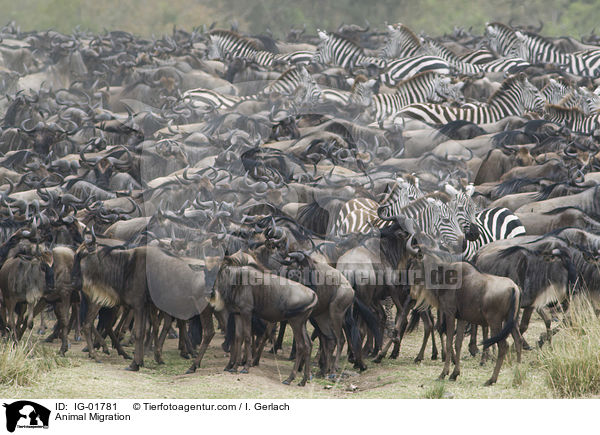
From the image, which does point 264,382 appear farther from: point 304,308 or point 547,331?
point 547,331

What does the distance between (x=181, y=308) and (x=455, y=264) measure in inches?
104

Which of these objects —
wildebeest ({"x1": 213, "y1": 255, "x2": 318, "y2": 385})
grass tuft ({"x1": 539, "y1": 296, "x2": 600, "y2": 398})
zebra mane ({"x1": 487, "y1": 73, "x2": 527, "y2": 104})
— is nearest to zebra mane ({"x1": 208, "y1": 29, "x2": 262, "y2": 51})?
zebra mane ({"x1": 487, "y1": 73, "x2": 527, "y2": 104})

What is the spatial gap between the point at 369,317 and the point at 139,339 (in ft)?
7.22

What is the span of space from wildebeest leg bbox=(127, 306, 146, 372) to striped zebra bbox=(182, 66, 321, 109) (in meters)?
11.1

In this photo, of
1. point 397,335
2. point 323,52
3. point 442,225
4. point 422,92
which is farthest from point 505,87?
point 397,335

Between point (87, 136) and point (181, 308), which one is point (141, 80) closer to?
point (87, 136)

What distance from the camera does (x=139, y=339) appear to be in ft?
27.9

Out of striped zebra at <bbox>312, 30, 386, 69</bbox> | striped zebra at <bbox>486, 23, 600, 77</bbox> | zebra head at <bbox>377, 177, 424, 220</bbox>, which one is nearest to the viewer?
zebra head at <bbox>377, 177, 424, 220</bbox>

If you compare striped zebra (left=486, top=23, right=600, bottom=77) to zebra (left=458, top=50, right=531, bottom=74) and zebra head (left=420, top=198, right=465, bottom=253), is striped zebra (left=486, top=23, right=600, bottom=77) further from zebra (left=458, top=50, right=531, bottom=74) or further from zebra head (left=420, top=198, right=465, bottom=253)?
zebra head (left=420, top=198, right=465, bottom=253)

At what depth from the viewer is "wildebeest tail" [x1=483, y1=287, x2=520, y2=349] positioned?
7.73 m

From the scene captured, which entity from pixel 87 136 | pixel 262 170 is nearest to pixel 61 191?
pixel 262 170
